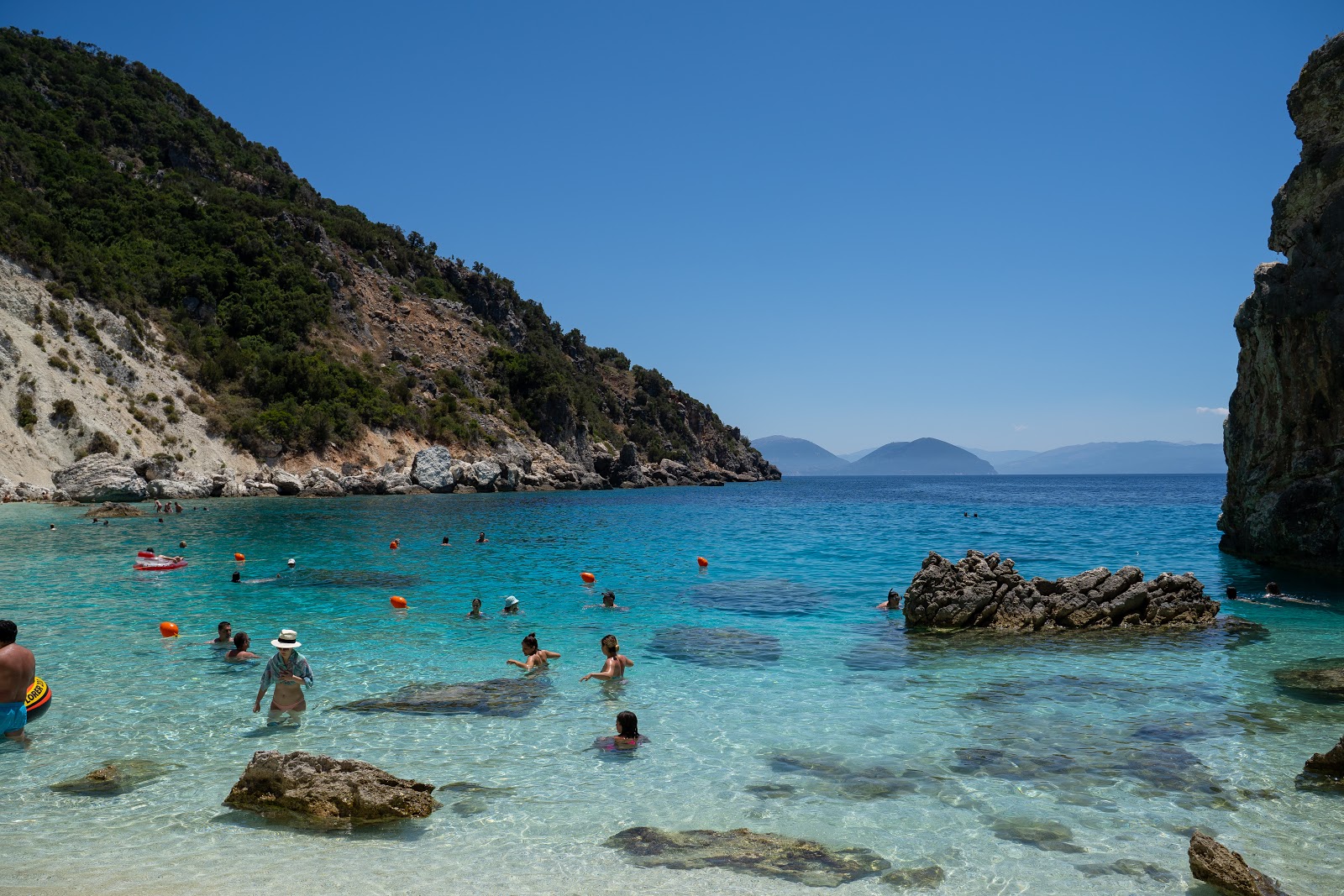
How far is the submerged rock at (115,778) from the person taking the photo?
27.8 feet

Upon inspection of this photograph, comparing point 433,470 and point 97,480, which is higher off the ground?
point 433,470

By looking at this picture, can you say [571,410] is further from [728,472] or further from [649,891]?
[649,891]

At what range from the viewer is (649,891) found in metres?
6.59

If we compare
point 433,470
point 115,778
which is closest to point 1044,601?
point 115,778

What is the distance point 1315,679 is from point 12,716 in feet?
60.9

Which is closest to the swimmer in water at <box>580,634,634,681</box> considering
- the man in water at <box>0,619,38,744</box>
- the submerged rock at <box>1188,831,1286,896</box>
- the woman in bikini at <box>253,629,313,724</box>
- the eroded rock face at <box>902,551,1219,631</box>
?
the woman in bikini at <box>253,629,313,724</box>

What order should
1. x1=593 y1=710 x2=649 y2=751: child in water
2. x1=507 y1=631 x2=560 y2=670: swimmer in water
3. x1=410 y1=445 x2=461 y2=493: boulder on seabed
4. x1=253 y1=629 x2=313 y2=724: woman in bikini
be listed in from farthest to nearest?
1. x1=410 y1=445 x2=461 y2=493: boulder on seabed
2. x1=507 y1=631 x2=560 y2=670: swimmer in water
3. x1=253 y1=629 x2=313 y2=724: woman in bikini
4. x1=593 y1=710 x2=649 y2=751: child in water

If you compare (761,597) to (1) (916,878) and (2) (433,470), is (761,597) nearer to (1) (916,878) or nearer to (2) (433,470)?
(1) (916,878)

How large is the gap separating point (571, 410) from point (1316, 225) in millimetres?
81611

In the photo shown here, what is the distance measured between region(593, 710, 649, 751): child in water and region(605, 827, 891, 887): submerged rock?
2334 millimetres

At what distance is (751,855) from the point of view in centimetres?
722

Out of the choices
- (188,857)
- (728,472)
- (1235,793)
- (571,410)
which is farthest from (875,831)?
(728,472)

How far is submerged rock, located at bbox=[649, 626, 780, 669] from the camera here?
49.6ft

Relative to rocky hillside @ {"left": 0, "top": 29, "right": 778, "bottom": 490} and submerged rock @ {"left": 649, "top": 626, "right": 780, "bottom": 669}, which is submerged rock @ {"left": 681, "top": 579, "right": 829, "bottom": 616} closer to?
submerged rock @ {"left": 649, "top": 626, "right": 780, "bottom": 669}
